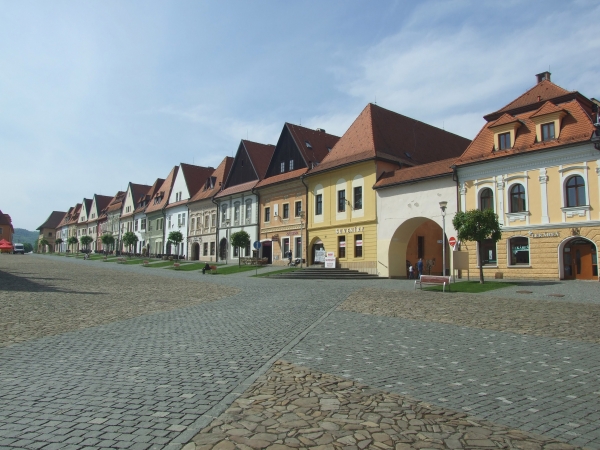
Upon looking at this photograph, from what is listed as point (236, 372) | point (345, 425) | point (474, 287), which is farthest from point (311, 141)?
point (345, 425)

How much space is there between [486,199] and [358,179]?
1056 cm

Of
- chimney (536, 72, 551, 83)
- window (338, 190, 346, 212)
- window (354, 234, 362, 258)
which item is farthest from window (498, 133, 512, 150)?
window (338, 190, 346, 212)

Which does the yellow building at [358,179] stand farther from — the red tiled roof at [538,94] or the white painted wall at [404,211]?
the red tiled roof at [538,94]

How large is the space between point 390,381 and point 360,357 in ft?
5.24

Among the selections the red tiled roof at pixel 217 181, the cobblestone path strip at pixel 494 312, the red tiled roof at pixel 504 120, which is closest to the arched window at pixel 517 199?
the red tiled roof at pixel 504 120

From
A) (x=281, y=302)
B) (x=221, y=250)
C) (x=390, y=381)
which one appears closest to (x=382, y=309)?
(x=281, y=302)

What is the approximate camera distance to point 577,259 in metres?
26.2

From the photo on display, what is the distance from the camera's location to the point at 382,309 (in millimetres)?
15312

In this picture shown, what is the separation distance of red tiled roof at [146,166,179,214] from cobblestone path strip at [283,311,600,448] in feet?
206

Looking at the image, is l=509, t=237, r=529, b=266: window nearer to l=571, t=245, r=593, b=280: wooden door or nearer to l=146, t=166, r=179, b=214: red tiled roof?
l=571, t=245, r=593, b=280: wooden door

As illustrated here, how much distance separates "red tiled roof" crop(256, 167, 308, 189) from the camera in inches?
1709

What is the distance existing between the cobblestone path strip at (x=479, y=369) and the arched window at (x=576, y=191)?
18.4 m

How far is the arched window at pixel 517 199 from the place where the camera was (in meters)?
28.1

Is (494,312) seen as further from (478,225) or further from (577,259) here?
(577,259)
